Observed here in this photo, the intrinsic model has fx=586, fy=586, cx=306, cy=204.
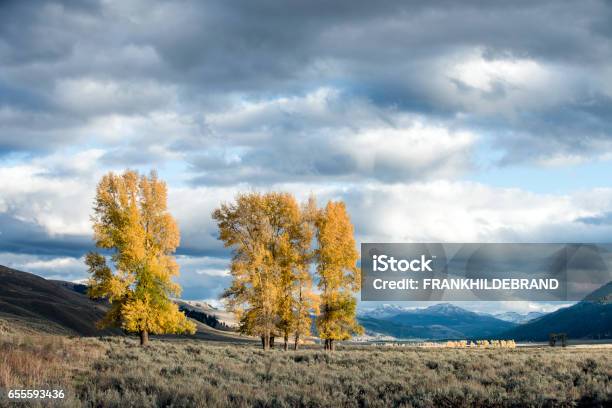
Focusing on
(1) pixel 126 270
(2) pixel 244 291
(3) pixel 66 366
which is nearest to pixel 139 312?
(1) pixel 126 270

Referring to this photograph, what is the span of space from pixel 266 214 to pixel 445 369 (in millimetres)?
24026

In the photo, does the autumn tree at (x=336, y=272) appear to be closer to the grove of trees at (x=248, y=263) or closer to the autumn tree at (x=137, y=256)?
the grove of trees at (x=248, y=263)

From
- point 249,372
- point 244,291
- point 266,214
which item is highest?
point 266,214

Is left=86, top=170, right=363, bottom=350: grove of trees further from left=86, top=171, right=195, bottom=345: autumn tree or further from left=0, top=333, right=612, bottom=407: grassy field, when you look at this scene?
left=0, top=333, right=612, bottom=407: grassy field

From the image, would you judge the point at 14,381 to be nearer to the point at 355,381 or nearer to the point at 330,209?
the point at 355,381

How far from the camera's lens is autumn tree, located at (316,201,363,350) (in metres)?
47.8

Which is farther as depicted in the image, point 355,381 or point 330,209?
point 330,209

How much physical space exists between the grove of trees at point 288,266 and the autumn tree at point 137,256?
4.27 m

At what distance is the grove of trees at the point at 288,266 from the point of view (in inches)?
1817

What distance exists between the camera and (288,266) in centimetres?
4747

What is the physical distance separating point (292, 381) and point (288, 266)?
85.8 ft

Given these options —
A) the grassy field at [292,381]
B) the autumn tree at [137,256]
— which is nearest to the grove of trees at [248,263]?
the autumn tree at [137,256]

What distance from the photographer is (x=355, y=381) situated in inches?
832

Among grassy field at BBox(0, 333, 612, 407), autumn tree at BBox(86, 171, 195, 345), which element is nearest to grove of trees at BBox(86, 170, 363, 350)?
autumn tree at BBox(86, 171, 195, 345)
